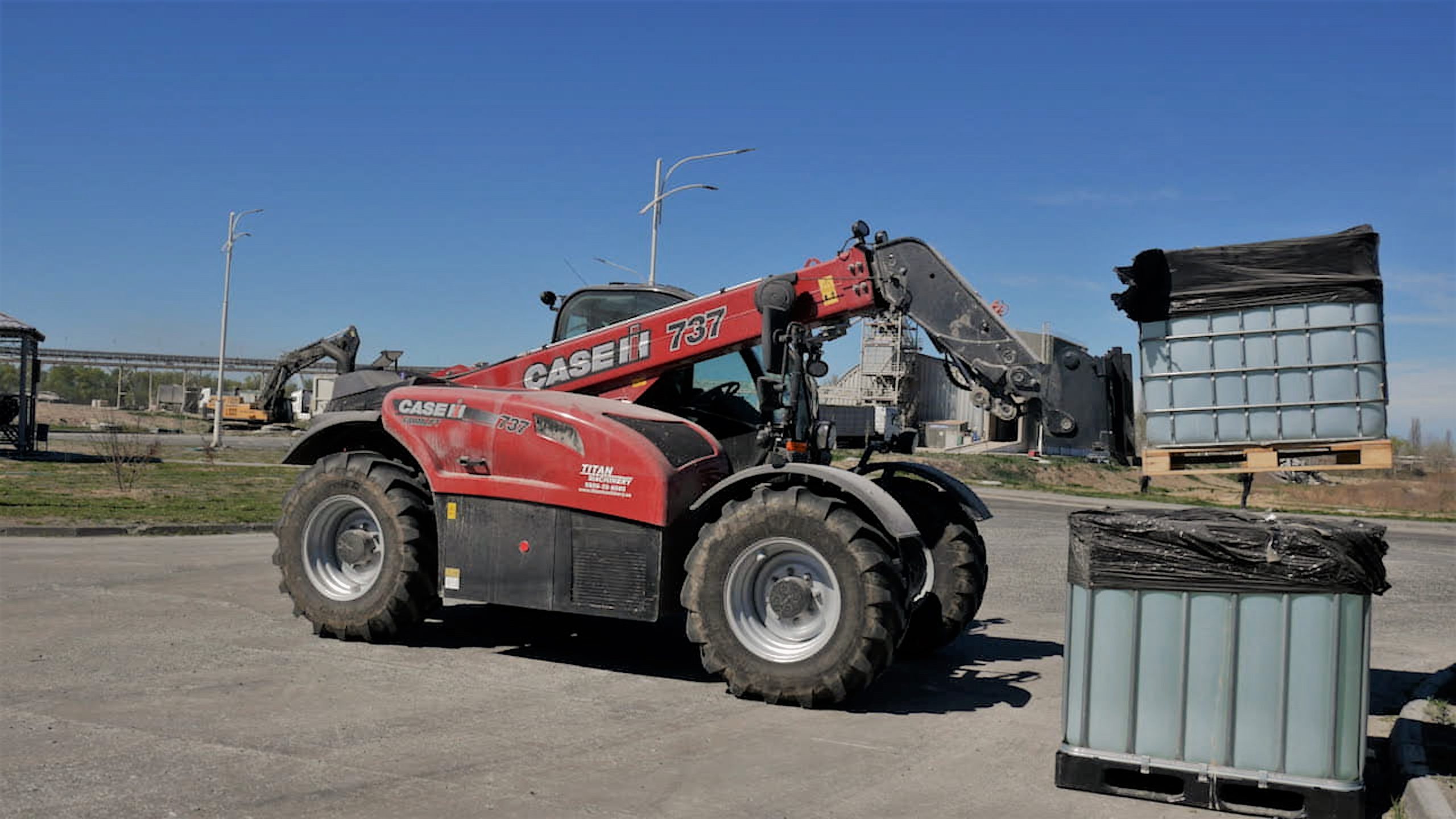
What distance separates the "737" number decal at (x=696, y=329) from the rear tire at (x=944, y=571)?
6.38ft

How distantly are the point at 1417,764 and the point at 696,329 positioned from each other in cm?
550

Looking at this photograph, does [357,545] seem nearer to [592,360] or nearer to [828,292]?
[592,360]

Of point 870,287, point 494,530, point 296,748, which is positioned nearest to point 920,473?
point 870,287

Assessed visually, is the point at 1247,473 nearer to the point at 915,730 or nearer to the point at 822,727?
the point at 915,730

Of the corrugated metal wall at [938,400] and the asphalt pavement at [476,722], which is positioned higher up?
the corrugated metal wall at [938,400]

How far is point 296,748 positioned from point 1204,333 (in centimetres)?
588

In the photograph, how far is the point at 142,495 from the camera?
70.3 ft

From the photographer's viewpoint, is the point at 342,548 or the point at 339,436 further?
the point at 339,436

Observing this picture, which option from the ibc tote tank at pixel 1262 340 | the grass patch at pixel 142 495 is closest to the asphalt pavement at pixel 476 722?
the ibc tote tank at pixel 1262 340

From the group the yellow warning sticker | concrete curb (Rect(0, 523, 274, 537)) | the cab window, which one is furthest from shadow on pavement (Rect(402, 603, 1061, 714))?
concrete curb (Rect(0, 523, 274, 537))

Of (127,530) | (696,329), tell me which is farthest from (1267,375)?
(127,530)

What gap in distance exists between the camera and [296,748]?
20.3 feet

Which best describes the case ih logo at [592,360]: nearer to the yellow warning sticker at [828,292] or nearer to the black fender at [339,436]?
the black fender at [339,436]

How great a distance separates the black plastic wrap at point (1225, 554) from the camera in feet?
19.0
